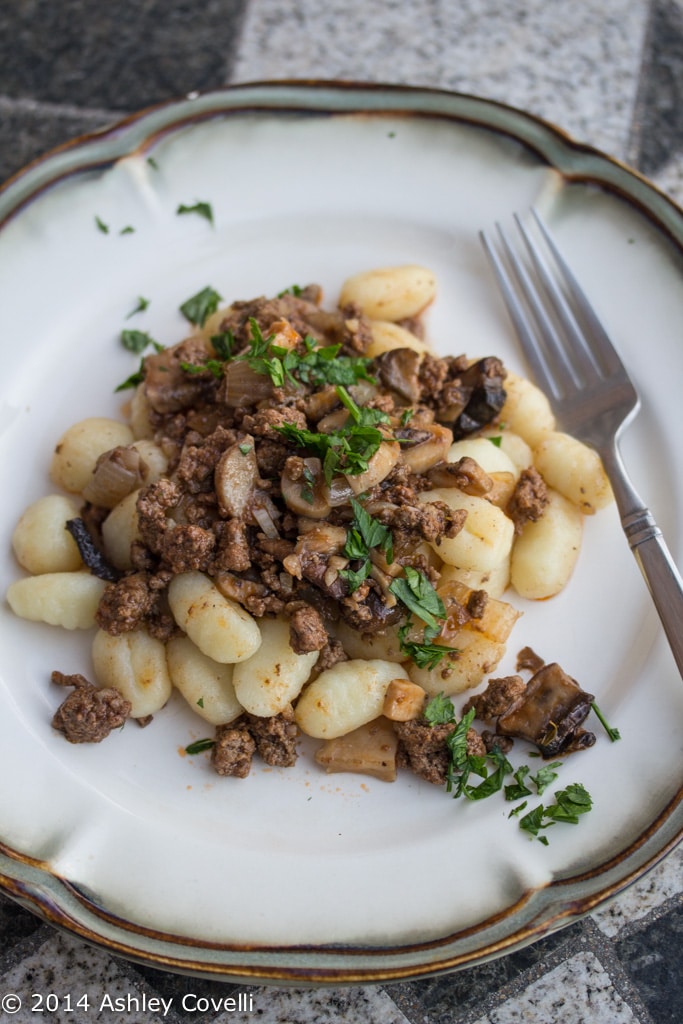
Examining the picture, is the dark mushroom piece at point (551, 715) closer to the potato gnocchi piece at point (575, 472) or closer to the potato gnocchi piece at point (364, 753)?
the potato gnocchi piece at point (364, 753)

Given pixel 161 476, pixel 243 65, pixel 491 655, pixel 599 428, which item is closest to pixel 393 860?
pixel 491 655

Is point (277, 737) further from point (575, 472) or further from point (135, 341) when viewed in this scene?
point (135, 341)

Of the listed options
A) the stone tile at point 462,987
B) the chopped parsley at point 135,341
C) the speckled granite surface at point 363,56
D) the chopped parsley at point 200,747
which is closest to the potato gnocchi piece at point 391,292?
the chopped parsley at point 135,341

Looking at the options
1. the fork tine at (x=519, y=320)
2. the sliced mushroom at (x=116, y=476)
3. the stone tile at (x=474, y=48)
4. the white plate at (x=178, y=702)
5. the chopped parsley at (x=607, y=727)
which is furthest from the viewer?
the stone tile at (x=474, y=48)

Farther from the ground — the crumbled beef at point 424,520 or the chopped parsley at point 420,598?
the crumbled beef at point 424,520

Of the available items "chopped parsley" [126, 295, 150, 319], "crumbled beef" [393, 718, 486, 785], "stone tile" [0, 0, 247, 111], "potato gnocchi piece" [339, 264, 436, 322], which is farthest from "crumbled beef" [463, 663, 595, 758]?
"stone tile" [0, 0, 247, 111]

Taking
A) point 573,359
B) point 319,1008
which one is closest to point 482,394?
point 573,359
